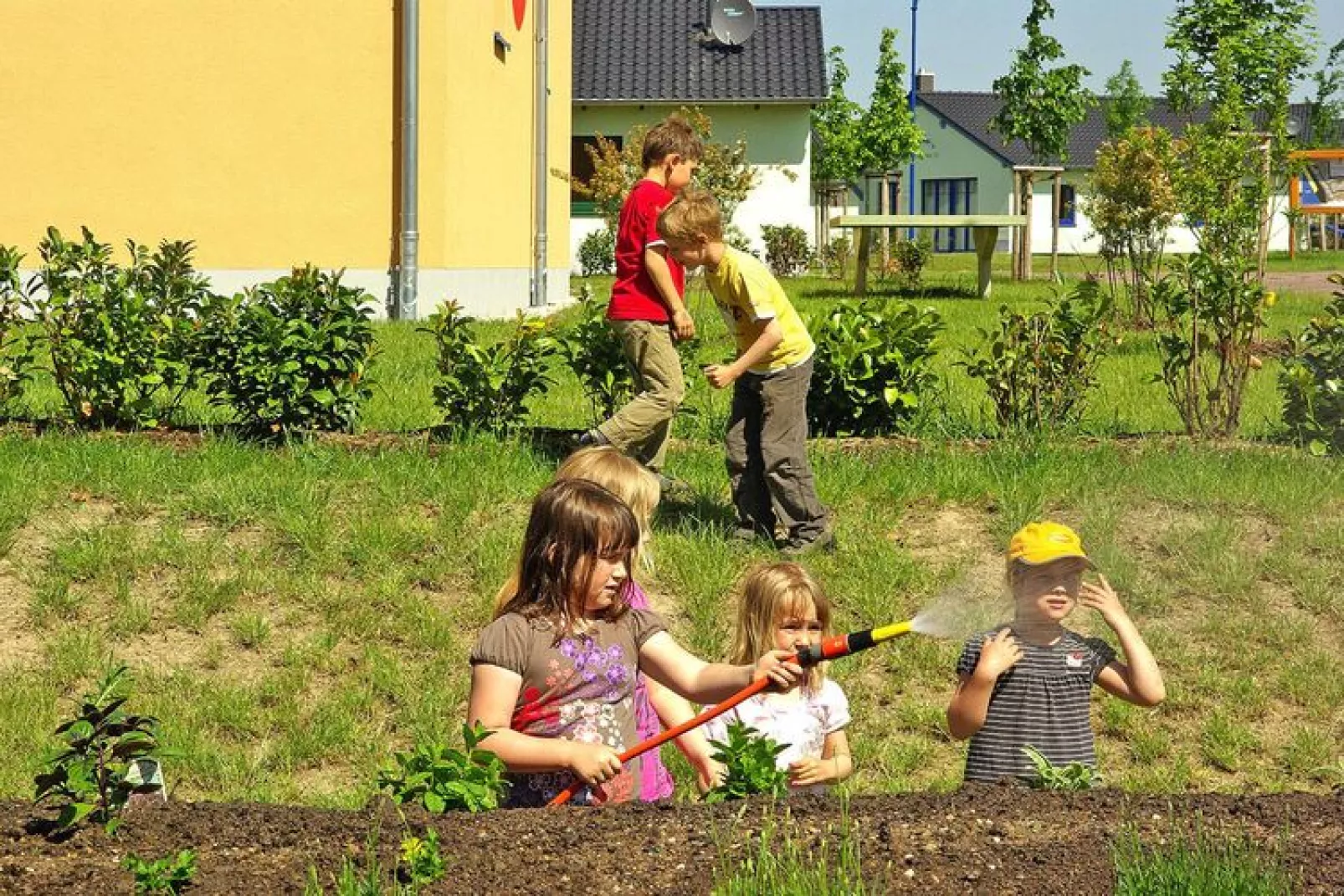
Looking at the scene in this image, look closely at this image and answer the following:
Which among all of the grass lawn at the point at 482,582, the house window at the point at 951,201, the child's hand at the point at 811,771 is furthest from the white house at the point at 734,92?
the house window at the point at 951,201

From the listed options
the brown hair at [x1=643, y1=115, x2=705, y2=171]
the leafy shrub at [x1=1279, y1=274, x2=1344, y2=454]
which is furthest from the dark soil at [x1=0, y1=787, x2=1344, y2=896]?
the leafy shrub at [x1=1279, y1=274, x2=1344, y2=454]

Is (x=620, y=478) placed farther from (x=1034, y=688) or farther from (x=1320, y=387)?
(x=1320, y=387)

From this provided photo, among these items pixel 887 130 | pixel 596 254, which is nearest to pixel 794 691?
pixel 596 254

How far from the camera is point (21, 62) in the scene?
634 inches

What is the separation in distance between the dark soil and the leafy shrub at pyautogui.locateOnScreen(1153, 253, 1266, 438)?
5308 millimetres

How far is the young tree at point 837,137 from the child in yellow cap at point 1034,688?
44.4m

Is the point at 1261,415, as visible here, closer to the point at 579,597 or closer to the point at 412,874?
the point at 579,597

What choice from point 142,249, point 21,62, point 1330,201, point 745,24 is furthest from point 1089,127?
point 142,249

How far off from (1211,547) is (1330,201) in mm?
22215

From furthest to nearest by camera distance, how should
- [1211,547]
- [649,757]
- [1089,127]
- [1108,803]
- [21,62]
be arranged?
1. [1089,127]
2. [21,62]
3. [1211,547]
4. [649,757]
5. [1108,803]

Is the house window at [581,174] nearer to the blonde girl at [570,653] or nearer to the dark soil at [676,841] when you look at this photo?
the blonde girl at [570,653]

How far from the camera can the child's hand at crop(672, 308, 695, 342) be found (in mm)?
Answer: 8094

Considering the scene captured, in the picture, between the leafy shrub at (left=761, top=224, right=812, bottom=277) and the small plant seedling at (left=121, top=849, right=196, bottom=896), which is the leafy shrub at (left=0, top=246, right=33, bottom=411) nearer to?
the small plant seedling at (left=121, top=849, right=196, bottom=896)

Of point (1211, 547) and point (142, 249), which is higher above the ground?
point (142, 249)
